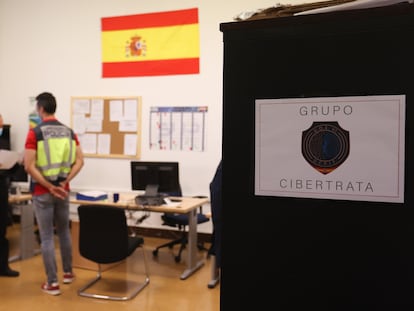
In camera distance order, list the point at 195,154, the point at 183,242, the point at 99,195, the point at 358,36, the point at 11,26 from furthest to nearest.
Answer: the point at 11,26
the point at 195,154
the point at 183,242
the point at 99,195
the point at 358,36

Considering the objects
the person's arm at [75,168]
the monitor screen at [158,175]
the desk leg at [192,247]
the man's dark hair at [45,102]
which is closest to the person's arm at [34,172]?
the person's arm at [75,168]

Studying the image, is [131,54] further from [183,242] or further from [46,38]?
[183,242]

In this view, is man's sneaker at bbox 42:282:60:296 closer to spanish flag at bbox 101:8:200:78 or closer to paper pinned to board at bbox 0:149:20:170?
paper pinned to board at bbox 0:149:20:170

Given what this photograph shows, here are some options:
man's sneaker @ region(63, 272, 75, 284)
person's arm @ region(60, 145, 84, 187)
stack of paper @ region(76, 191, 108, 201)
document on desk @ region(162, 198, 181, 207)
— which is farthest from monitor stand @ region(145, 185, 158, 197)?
man's sneaker @ region(63, 272, 75, 284)

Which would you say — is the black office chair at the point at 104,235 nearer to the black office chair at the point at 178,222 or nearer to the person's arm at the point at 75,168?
the person's arm at the point at 75,168

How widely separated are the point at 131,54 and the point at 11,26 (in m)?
2.25

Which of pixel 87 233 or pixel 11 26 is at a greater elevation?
pixel 11 26

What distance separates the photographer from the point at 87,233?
12.2 ft

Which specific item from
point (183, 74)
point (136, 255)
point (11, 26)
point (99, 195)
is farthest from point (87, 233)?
point (11, 26)

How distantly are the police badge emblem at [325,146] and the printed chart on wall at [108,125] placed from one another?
516 centimetres

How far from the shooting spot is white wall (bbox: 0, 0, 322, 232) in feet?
17.8

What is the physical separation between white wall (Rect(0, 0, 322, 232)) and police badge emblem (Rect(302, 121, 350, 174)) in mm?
4285

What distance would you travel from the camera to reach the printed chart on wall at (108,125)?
19.3 ft

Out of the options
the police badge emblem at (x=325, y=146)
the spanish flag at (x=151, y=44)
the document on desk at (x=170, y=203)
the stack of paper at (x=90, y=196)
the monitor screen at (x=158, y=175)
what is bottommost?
the document on desk at (x=170, y=203)
